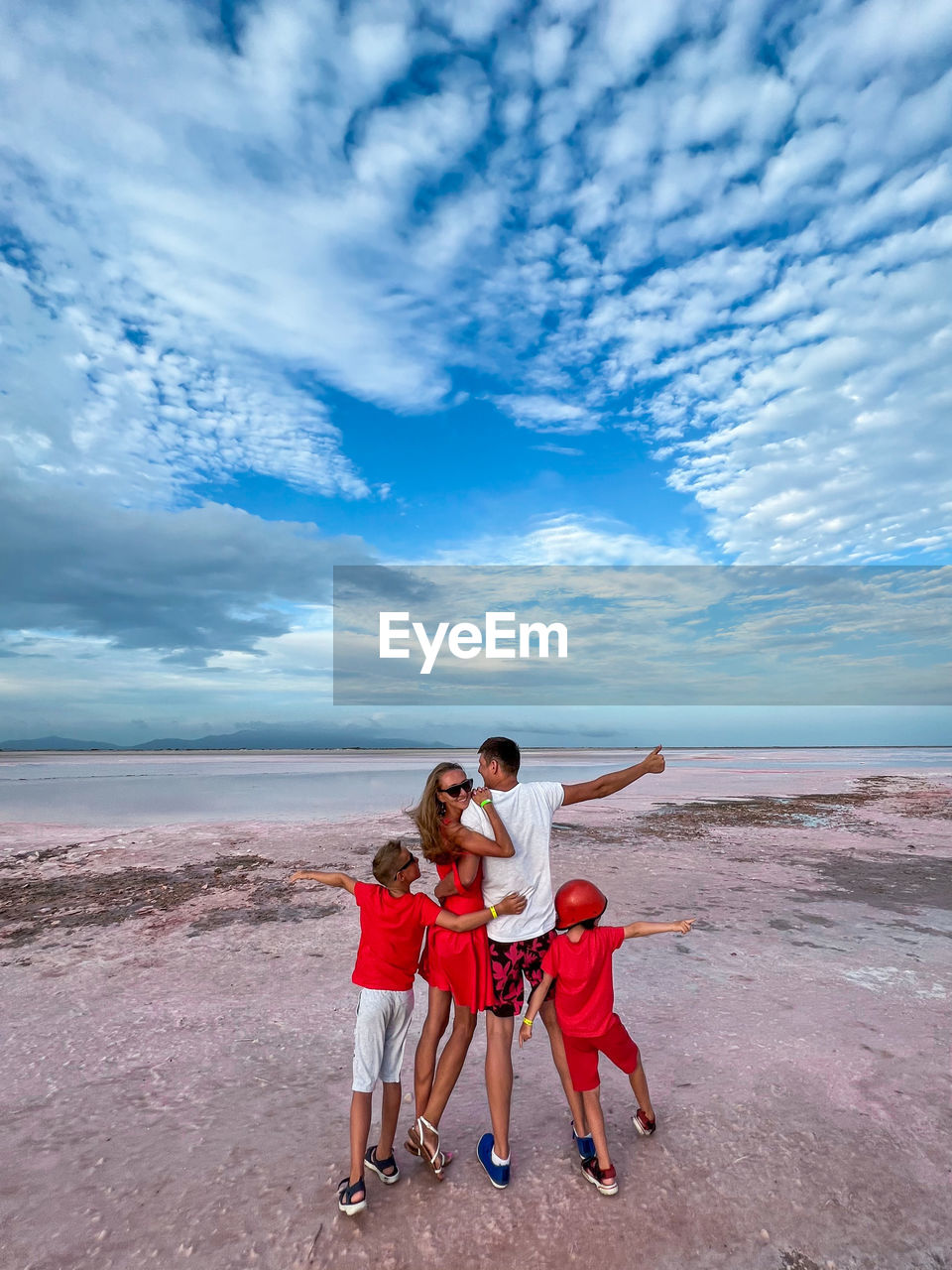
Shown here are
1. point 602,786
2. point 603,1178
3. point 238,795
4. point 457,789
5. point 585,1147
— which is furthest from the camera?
point 238,795

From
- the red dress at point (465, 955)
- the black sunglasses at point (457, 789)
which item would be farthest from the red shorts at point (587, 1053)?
the black sunglasses at point (457, 789)

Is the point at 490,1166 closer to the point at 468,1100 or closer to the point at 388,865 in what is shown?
the point at 468,1100

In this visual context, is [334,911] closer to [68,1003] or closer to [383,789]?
[68,1003]

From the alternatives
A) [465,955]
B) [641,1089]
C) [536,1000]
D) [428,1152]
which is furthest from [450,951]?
[641,1089]

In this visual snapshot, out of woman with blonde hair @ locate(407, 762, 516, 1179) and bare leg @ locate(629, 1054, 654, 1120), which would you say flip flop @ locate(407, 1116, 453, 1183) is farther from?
bare leg @ locate(629, 1054, 654, 1120)

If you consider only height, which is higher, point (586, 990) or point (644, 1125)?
point (586, 990)

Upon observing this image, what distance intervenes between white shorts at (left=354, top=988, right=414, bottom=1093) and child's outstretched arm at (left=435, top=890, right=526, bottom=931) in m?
0.47

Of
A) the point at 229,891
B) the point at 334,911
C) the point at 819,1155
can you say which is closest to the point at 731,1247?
the point at 819,1155

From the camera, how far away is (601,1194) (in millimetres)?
3285

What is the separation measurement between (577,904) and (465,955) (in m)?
0.64

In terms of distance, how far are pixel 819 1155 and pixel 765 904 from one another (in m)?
5.51

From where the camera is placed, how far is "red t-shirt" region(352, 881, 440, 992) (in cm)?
335

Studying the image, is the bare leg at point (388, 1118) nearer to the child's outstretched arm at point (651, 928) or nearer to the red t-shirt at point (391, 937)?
the red t-shirt at point (391, 937)

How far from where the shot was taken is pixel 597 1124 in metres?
3.35
